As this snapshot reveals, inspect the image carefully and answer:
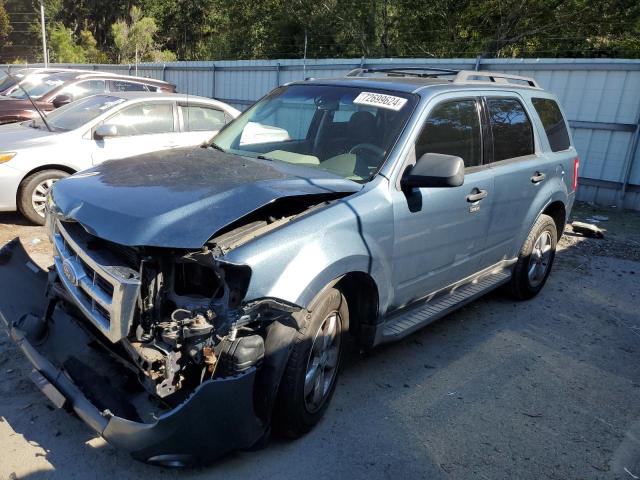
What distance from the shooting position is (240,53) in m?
31.0

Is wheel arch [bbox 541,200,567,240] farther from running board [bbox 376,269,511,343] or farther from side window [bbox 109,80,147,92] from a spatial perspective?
side window [bbox 109,80,147,92]

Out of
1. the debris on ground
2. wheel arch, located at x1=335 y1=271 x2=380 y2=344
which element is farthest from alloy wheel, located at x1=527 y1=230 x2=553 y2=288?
the debris on ground

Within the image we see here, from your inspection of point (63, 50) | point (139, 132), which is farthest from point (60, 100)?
point (63, 50)

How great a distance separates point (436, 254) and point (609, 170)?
7.36 m

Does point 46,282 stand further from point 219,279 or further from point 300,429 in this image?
point 300,429

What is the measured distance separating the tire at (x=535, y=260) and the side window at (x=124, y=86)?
8.74 metres

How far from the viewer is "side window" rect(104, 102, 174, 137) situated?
7.15m

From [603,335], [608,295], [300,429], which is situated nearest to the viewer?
[300,429]

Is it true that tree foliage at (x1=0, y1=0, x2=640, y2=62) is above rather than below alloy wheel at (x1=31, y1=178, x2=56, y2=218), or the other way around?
above

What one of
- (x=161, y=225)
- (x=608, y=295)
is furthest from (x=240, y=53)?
(x=161, y=225)

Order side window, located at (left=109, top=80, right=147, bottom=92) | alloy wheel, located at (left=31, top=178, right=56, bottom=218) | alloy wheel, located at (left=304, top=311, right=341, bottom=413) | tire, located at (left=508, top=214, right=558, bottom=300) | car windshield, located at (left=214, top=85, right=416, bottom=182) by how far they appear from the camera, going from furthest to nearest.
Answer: side window, located at (left=109, top=80, right=147, bottom=92), alloy wheel, located at (left=31, top=178, right=56, bottom=218), tire, located at (left=508, top=214, right=558, bottom=300), car windshield, located at (left=214, top=85, right=416, bottom=182), alloy wheel, located at (left=304, top=311, right=341, bottom=413)

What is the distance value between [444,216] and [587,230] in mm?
5076

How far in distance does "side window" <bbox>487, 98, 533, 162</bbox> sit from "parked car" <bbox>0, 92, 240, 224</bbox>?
14.3 feet

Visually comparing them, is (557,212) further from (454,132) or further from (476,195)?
(454,132)
